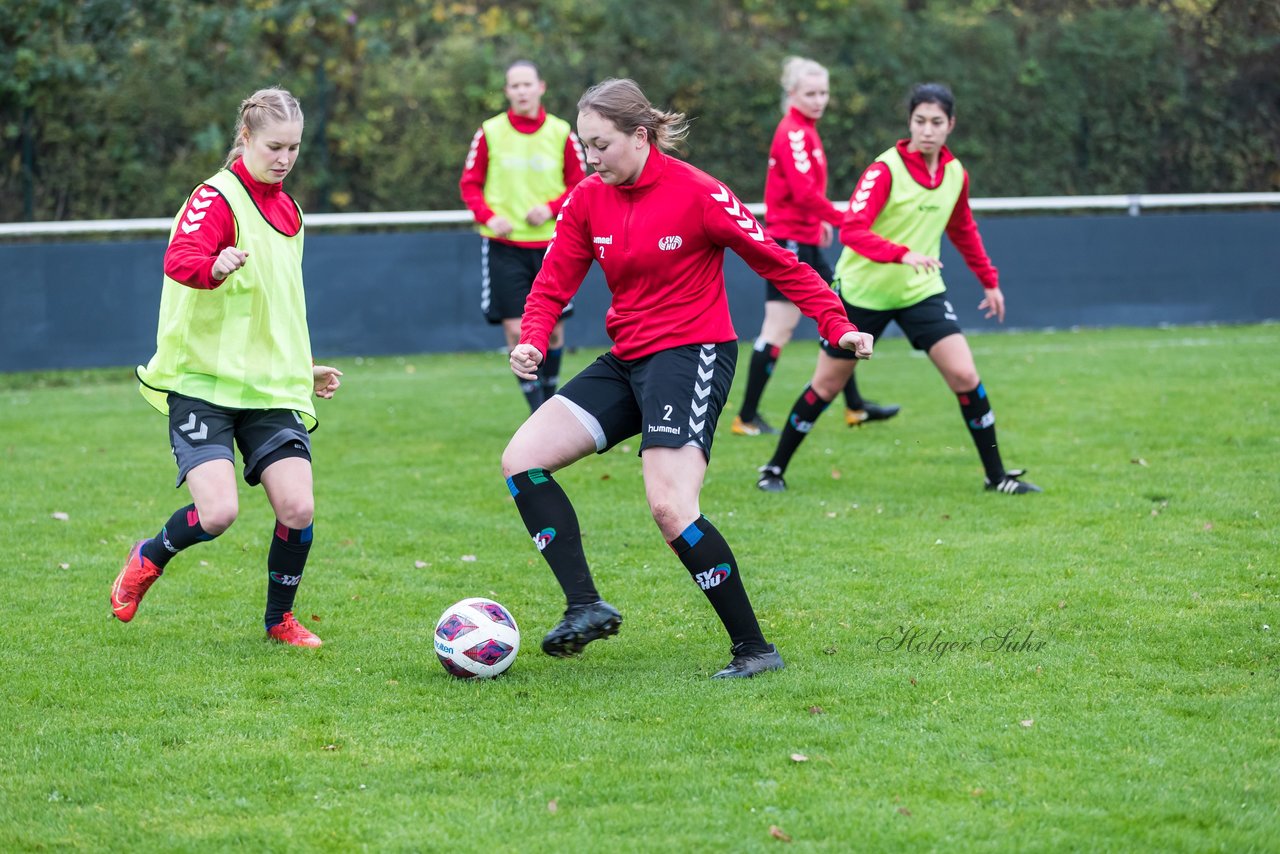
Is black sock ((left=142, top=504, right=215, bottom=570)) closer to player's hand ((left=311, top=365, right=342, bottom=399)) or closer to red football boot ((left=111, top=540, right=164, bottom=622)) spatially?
red football boot ((left=111, top=540, right=164, bottom=622))

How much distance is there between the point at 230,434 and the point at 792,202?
5468mm

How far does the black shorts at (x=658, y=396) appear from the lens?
509cm

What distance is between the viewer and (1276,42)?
720 inches

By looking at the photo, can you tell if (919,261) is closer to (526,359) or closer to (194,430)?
(526,359)

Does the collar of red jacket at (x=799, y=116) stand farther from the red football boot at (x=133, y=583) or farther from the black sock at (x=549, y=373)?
the red football boot at (x=133, y=583)

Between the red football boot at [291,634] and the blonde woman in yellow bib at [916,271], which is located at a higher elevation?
the blonde woman in yellow bib at [916,271]

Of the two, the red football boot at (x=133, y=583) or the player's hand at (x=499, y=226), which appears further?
the player's hand at (x=499, y=226)

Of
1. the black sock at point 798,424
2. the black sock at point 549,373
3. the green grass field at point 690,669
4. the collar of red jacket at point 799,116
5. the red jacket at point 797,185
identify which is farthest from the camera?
the collar of red jacket at point 799,116

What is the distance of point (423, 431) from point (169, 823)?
673 cm

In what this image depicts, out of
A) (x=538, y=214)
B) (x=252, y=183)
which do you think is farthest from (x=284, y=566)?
(x=538, y=214)

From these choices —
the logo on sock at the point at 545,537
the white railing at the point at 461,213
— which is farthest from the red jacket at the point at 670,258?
the white railing at the point at 461,213

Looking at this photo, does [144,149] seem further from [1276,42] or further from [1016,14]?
[1276,42]

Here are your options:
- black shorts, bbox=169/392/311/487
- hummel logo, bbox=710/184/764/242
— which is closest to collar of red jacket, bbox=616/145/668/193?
hummel logo, bbox=710/184/764/242

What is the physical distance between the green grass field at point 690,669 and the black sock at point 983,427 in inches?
9.2
